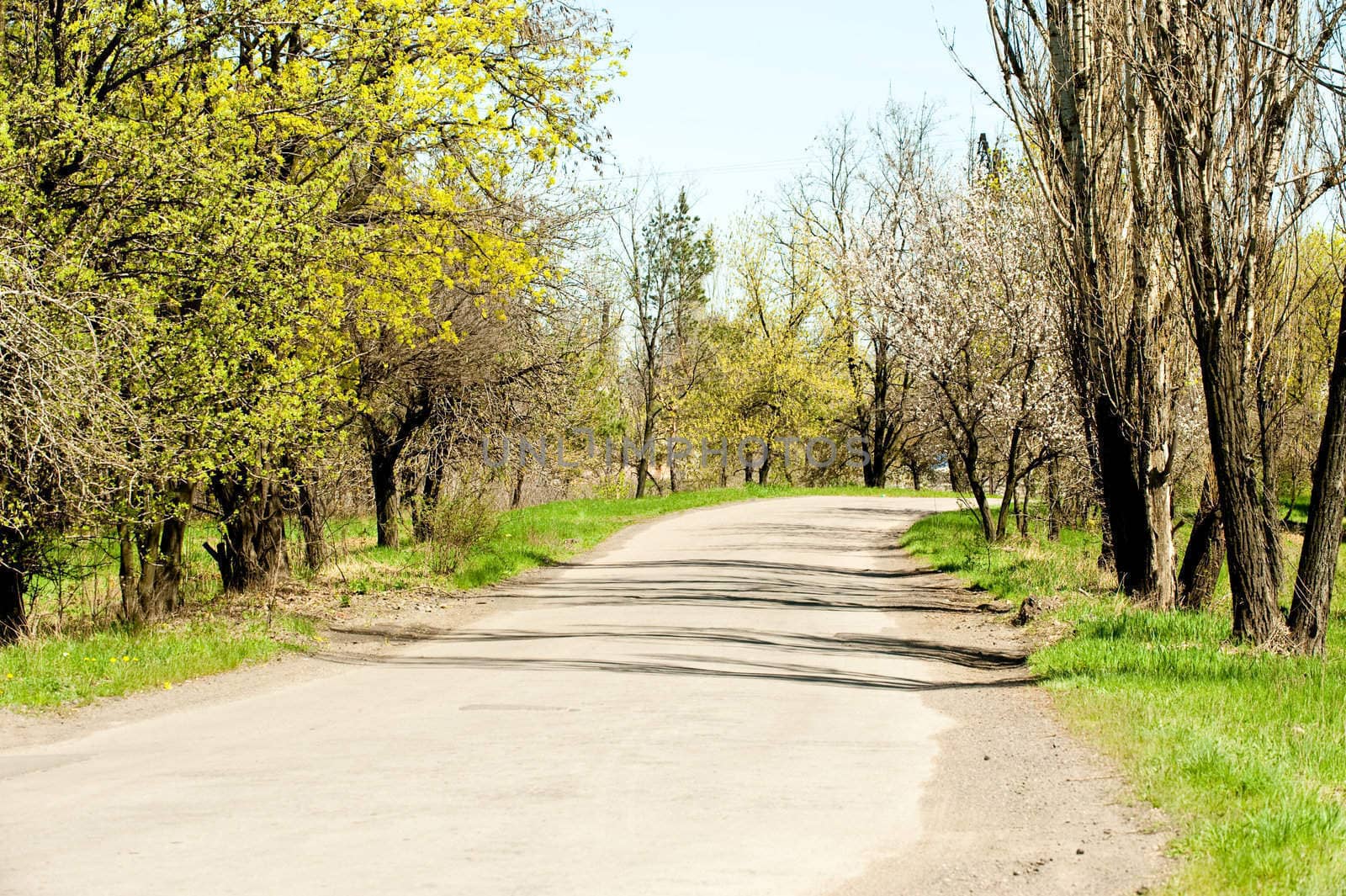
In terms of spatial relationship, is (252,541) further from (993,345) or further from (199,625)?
(993,345)

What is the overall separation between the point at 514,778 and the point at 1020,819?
2.73m

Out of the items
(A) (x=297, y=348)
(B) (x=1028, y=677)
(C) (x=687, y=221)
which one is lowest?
(B) (x=1028, y=677)

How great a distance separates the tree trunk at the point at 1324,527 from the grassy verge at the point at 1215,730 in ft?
1.40

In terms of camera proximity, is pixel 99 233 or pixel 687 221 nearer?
pixel 99 233

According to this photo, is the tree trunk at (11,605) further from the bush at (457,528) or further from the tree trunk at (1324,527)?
the tree trunk at (1324,527)

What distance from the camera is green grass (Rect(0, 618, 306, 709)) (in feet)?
32.8

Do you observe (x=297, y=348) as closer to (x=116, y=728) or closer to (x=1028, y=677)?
(x=116, y=728)

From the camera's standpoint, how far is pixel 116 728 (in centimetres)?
905

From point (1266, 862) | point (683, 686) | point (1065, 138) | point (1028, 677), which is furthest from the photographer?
point (1065, 138)

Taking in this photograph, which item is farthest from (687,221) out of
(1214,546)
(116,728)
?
(116,728)

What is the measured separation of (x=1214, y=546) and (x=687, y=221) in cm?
4861

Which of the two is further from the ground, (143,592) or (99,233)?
(99,233)

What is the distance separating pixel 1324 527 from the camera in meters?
11.8

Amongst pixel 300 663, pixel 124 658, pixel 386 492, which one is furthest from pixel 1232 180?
pixel 386 492
